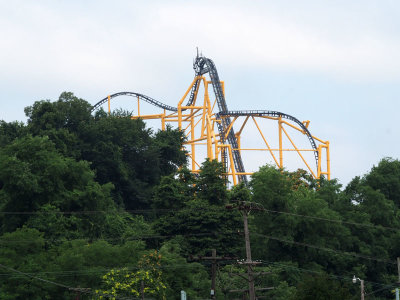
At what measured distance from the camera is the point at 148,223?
69.7 meters

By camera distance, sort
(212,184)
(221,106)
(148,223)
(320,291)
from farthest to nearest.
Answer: (221,106) < (148,223) < (212,184) < (320,291)

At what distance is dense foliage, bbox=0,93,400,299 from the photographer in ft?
171

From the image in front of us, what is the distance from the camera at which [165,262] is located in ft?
178

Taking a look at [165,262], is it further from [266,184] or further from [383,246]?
[383,246]

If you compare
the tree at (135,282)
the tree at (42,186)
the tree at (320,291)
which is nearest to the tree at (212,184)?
the tree at (42,186)

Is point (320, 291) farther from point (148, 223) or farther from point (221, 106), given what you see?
point (221, 106)

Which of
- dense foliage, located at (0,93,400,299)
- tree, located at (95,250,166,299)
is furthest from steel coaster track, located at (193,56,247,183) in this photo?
tree, located at (95,250,166,299)

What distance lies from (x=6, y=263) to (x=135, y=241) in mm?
8590

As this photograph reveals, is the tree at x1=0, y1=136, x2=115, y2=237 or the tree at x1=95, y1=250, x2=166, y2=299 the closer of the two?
the tree at x1=95, y1=250, x2=166, y2=299

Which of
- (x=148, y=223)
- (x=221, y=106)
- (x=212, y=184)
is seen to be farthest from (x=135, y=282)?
(x=221, y=106)

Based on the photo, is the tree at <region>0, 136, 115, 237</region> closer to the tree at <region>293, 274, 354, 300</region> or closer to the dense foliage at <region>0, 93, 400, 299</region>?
the dense foliage at <region>0, 93, 400, 299</region>

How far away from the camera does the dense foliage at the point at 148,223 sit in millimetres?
52125

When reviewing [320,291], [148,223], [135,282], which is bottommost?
[320,291]

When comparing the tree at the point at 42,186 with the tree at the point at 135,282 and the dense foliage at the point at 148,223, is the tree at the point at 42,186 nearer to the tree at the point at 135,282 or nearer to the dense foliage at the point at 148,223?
the dense foliage at the point at 148,223
